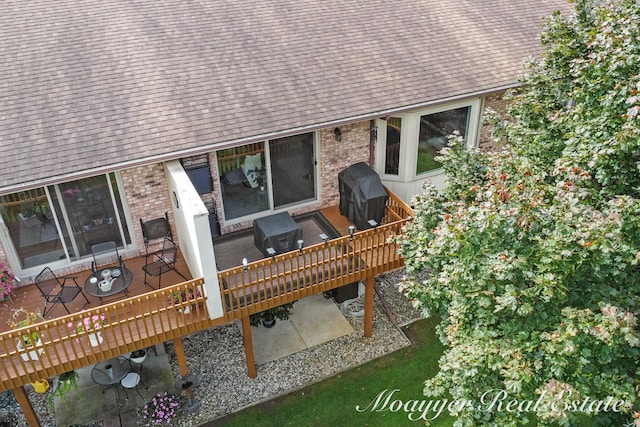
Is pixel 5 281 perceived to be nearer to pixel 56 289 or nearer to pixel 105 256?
pixel 56 289

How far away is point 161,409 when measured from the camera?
1067 cm

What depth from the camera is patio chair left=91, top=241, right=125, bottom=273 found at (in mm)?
10867

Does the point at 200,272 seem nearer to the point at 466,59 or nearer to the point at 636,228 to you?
the point at 636,228

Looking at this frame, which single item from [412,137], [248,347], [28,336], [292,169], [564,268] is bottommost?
[248,347]

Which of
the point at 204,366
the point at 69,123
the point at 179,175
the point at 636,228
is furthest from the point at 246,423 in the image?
the point at 636,228

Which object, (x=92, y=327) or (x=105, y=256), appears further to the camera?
(x=105, y=256)

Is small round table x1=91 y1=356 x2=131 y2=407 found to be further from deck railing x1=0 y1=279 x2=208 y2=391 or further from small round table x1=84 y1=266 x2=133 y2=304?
small round table x1=84 y1=266 x2=133 y2=304

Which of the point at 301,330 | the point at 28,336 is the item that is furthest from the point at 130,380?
the point at 301,330

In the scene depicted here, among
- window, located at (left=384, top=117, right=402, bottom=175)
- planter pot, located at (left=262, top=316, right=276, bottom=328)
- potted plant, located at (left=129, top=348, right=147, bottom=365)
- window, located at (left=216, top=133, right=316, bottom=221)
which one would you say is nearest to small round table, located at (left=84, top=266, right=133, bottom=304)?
potted plant, located at (left=129, top=348, right=147, bottom=365)

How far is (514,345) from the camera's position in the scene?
22.5 ft

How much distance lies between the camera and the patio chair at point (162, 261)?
34.8 feet

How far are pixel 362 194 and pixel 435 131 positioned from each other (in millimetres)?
2604

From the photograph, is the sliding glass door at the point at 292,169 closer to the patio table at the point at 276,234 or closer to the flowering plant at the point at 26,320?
the patio table at the point at 276,234

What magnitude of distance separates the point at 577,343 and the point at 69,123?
30.1ft
